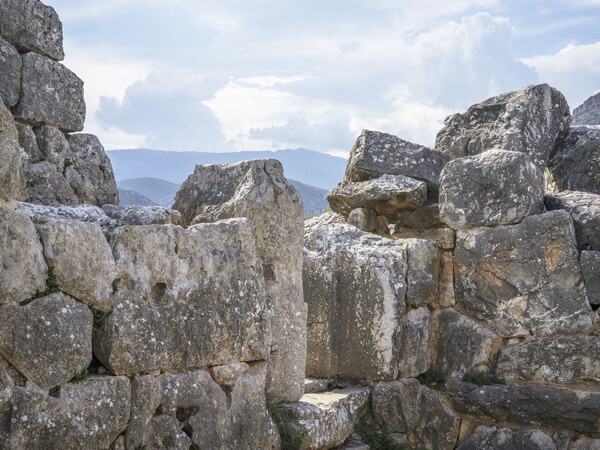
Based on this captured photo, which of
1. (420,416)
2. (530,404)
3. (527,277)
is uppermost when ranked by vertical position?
(527,277)

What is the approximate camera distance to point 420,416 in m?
7.66

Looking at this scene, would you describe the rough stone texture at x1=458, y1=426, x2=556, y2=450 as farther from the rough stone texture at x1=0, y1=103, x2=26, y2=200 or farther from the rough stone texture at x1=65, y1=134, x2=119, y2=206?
the rough stone texture at x1=0, y1=103, x2=26, y2=200

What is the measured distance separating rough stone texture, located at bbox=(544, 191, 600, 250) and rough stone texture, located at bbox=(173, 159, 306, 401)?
10.2 ft

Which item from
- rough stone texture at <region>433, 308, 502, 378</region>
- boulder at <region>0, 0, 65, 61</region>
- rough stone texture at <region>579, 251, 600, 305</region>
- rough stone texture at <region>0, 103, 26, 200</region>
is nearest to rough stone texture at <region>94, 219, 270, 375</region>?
rough stone texture at <region>0, 103, 26, 200</region>

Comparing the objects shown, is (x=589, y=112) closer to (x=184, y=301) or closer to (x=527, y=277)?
(x=527, y=277)

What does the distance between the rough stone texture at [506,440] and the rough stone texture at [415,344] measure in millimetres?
858

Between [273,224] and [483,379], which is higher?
[273,224]

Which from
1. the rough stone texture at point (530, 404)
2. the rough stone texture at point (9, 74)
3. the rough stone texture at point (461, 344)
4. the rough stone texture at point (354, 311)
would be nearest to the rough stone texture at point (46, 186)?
the rough stone texture at point (9, 74)

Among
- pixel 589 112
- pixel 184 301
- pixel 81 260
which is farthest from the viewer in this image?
pixel 589 112

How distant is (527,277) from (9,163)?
530cm

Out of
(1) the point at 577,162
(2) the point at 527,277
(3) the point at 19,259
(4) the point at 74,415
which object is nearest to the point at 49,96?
(3) the point at 19,259

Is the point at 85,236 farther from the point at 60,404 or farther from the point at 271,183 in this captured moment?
the point at 271,183

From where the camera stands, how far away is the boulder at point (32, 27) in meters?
5.30

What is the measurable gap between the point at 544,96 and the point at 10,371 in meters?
7.45
